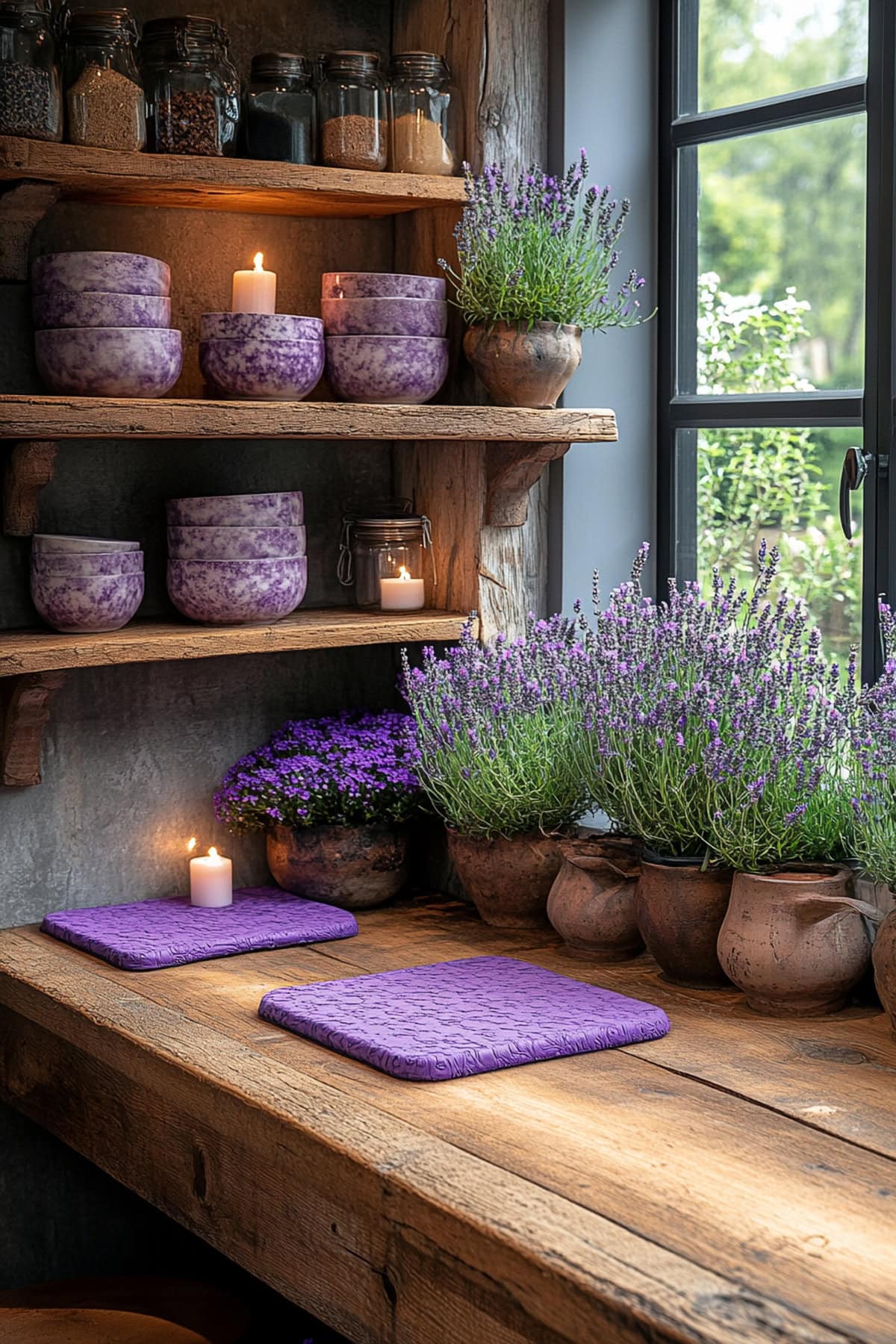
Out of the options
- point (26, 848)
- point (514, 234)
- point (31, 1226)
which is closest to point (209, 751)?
point (26, 848)

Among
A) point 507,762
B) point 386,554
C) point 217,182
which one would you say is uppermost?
point 217,182

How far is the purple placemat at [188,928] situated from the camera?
2.06m

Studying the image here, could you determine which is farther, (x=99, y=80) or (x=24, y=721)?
(x=24, y=721)

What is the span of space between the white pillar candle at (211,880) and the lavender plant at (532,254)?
87 cm

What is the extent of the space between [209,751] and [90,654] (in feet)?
1.30

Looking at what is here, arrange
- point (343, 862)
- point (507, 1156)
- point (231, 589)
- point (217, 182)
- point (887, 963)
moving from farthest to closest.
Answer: point (343, 862)
point (231, 589)
point (217, 182)
point (887, 963)
point (507, 1156)

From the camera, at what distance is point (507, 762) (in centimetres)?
213

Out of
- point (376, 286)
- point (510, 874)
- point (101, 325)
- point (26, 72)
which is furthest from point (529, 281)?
point (510, 874)

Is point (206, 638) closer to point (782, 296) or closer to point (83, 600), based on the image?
point (83, 600)

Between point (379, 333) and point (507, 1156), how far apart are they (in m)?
1.21

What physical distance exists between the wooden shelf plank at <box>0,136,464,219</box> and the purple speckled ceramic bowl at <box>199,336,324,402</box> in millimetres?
209

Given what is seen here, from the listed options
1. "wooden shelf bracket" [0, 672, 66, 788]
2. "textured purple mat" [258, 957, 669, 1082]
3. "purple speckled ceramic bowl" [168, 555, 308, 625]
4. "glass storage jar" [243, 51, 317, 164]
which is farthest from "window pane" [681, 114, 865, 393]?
"wooden shelf bracket" [0, 672, 66, 788]

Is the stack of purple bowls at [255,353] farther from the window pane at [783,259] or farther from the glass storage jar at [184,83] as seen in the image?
the window pane at [783,259]

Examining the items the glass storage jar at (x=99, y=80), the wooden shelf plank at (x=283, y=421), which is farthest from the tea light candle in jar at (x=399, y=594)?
the glass storage jar at (x=99, y=80)
